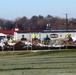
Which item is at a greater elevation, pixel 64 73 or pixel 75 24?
pixel 75 24

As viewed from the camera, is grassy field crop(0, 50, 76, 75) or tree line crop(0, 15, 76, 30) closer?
grassy field crop(0, 50, 76, 75)

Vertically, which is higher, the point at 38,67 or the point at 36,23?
the point at 36,23

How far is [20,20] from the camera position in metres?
190

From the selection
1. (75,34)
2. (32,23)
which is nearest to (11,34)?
(75,34)

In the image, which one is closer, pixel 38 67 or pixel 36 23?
pixel 38 67

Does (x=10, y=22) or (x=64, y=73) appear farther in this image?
(x=10, y=22)

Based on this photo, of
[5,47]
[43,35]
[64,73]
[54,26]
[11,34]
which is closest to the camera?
[64,73]

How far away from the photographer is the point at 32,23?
18962 cm

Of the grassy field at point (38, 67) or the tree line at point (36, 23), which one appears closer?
the grassy field at point (38, 67)

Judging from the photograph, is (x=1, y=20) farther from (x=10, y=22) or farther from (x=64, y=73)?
(x=64, y=73)

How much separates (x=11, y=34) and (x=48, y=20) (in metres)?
70.2

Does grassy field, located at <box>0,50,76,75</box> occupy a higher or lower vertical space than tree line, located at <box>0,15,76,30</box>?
lower

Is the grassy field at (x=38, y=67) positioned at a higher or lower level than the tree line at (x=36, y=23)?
lower

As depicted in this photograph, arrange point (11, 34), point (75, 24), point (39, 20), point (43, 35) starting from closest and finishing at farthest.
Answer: point (43, 35) → point (11, 34) → point (75, 24) → point (39, 20)
